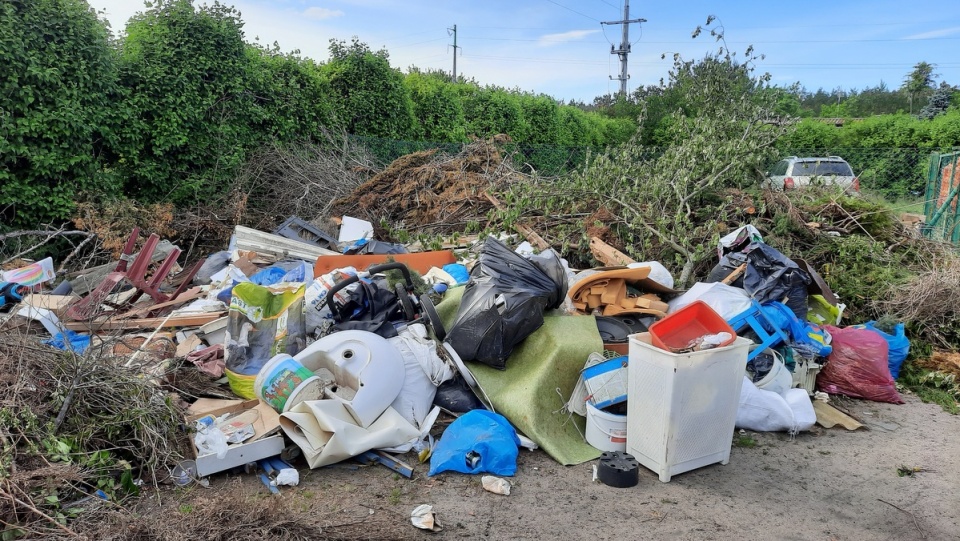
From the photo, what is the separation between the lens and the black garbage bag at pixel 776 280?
480 centimetres

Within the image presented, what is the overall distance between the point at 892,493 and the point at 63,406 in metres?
4.30

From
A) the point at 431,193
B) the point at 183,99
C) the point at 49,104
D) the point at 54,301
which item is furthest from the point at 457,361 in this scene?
the point at 183,99

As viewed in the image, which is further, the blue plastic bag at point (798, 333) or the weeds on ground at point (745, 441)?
the blue plastic bag at point (798, 333)

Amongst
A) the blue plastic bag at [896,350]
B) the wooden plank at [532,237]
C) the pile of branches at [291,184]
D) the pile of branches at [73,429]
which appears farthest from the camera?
the pile of branches at [291,184]

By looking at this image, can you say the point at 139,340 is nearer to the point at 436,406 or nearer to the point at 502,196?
the point at 436,406

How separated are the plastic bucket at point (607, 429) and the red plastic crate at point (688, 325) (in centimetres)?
54

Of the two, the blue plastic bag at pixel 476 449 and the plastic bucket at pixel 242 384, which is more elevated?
the plastic bucket at pixel 242 384

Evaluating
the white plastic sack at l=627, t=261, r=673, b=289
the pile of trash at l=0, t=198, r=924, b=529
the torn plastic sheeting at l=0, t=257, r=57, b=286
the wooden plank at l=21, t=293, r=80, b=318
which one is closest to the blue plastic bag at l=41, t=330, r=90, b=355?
the pile of trash at l=0, t=198, r=924, b=529

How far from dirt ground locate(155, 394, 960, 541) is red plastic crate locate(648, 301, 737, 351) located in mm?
749

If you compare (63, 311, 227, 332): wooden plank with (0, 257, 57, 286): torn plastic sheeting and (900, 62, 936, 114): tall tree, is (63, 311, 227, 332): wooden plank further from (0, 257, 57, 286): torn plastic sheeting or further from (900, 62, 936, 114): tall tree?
(900, 62, 936, 114): tall tree

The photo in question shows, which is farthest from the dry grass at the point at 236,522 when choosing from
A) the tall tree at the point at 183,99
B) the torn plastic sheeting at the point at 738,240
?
the tall tree at the point at 183,99

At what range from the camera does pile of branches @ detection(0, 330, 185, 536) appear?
2635 mm

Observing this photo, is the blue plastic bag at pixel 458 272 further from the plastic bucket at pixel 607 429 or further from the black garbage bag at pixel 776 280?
the black garbage bag at pixel 776 280

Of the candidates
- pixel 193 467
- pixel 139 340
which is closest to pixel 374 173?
pixel 139 340
